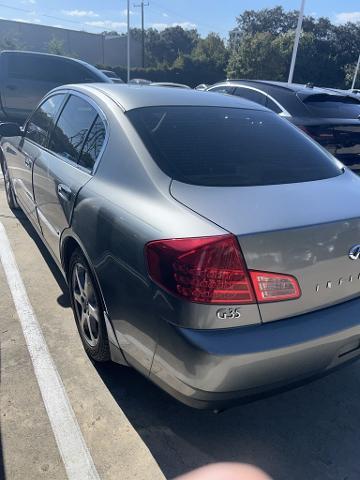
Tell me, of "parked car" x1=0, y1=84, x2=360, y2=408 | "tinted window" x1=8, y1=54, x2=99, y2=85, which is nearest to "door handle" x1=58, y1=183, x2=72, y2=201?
→ "parked car" x1=0, y1=84, x2=360, y2=408

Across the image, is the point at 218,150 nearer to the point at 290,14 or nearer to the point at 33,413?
the point at 33,413

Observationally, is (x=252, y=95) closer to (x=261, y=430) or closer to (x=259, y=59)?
(x=261, y=430)

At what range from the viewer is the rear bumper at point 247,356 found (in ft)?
5.59

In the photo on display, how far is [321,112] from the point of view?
5562 millimetres

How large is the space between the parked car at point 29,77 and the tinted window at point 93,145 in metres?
5.22

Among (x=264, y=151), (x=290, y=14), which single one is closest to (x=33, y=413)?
(x=264, y=151)

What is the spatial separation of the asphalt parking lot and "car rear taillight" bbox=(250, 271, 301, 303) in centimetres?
87

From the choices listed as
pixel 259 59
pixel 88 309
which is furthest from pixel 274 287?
pixel 259 59

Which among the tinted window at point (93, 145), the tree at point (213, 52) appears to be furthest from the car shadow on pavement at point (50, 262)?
the tree at point (213, 52)

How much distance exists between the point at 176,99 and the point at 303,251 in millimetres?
1454

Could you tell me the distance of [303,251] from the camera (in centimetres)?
183

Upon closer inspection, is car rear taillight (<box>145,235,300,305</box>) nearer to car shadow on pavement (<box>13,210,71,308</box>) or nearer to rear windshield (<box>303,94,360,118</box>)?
car shadow on pavement (<box>13,210,71,308</box>)

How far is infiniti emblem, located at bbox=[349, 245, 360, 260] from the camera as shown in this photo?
6.43ft

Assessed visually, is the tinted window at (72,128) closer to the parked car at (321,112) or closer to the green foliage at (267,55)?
the parked car at (321,112)
